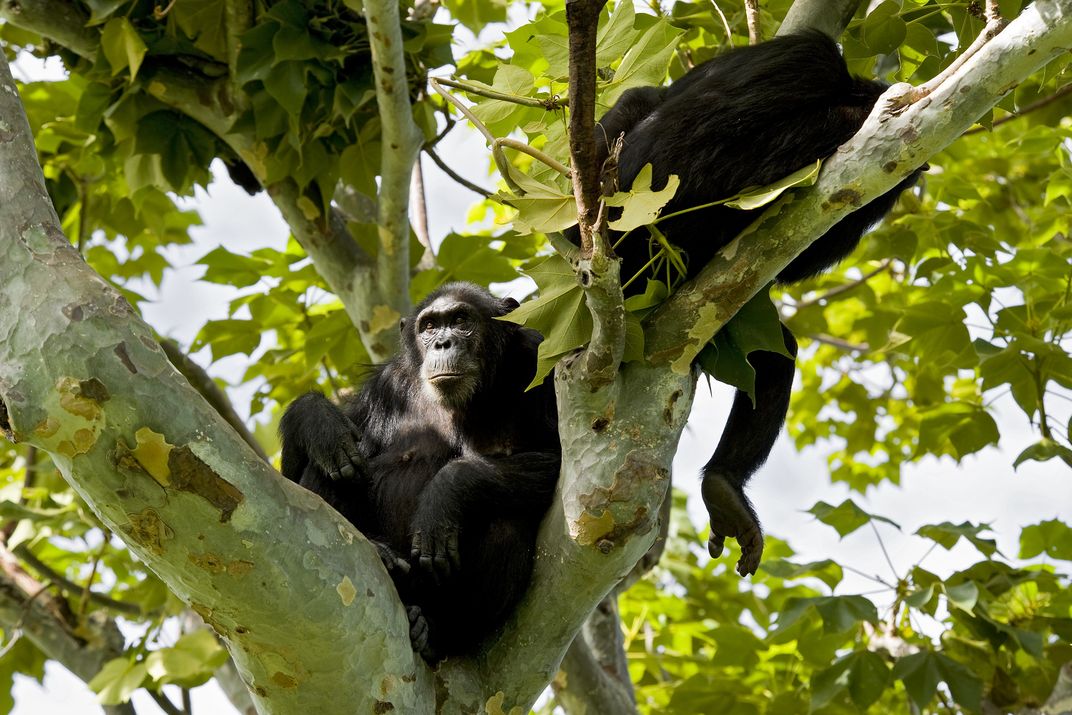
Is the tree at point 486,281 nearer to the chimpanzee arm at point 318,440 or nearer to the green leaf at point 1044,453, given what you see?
the green leaf at point 1044,453

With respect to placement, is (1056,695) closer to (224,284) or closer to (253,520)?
(253,520)

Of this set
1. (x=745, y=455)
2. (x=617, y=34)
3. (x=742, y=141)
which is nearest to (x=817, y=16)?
(x=742, y=141)

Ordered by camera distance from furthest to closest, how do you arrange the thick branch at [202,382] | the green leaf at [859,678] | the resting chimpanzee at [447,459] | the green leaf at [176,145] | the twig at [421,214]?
the twig at [421,214], the thick branch at [202,382], the green leaf at [176,145], the green leaf at [859,678], the resting chimpanzee at [447,459]

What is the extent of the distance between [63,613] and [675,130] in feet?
16.3

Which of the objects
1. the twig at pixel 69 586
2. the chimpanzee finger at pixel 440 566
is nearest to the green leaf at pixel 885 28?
the chimpanzee finger at pixel 440 566

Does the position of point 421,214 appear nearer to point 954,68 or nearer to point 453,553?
point 453,553

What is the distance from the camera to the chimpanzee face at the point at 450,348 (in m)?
5.18

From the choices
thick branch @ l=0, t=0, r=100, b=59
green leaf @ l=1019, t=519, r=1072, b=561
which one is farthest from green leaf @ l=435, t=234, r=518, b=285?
green leaf @ l=1019, t=519, r=1072, b=561

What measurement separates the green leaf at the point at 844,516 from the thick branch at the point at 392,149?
2335 mm

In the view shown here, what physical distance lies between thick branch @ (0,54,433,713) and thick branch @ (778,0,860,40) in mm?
2512

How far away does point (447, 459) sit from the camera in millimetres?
5051

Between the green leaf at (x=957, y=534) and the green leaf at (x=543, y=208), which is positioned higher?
the green leaf at (x=957, y=534)

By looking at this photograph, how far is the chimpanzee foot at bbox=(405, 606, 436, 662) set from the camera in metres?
3.70

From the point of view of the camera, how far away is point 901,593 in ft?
18.9
